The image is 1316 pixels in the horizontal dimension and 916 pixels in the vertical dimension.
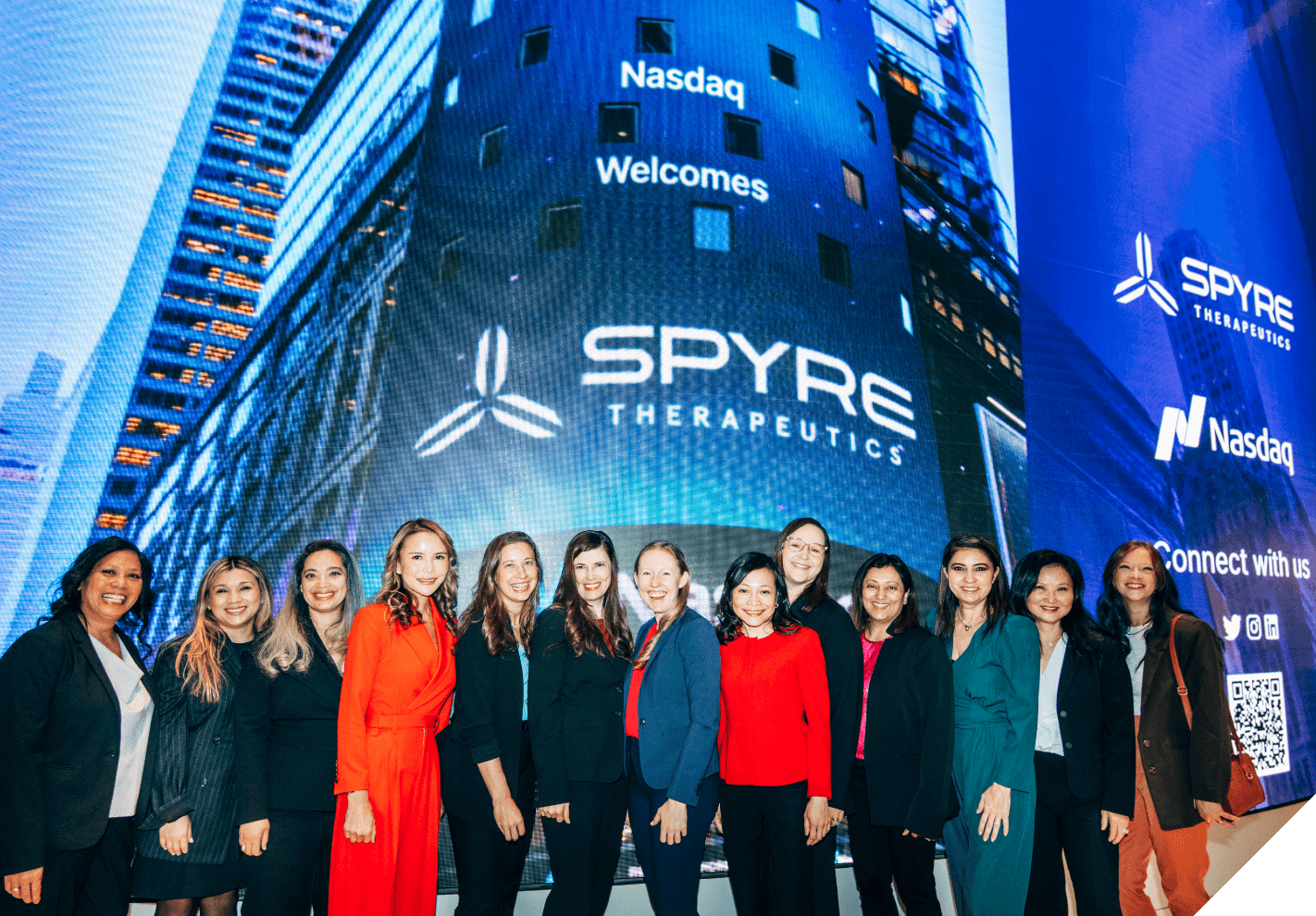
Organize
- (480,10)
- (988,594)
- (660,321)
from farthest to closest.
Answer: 1. (480,10)
2. (660,321)
3. (988,594)

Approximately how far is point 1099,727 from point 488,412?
2.85m

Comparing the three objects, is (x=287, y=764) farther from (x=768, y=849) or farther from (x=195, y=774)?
(x=768, y=849)

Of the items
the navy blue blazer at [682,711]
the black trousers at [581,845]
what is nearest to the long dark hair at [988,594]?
the navy blue blazer at [682,711]

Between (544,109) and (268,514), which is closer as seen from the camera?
(268,514)

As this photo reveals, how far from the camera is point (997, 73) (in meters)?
5.00

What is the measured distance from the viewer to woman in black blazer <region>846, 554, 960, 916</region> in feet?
7.99

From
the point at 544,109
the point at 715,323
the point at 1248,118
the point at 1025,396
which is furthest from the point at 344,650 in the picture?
the point at 1248,118

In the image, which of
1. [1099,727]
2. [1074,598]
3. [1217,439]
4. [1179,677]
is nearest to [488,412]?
[1074,598]

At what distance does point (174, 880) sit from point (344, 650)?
2.58ft

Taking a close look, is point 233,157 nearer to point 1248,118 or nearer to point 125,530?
point 125,530

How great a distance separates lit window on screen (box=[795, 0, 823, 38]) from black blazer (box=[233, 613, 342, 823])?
4.17 meters

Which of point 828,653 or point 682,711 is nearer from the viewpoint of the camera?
point 682,711

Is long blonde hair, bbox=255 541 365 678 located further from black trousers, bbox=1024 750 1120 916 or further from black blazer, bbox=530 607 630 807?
black trousers, bbox=1024 750 1120 916

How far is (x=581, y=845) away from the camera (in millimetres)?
2424
